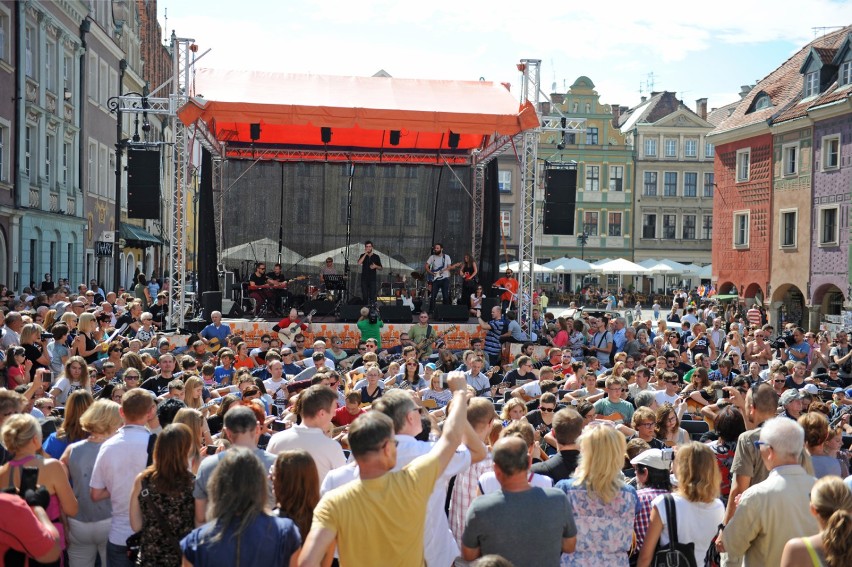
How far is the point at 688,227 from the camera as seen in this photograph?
5844 cm

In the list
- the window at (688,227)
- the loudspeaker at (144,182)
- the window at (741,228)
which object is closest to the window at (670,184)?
the window at (688,227)

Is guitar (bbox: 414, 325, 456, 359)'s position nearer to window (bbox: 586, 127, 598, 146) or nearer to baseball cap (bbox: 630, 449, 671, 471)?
baseball cap (bbox: 630, 449, 671, 471)

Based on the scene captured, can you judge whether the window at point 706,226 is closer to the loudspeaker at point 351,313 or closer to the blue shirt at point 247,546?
the loudspeaker at point 351,313

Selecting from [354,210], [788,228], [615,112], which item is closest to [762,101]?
[788,228]

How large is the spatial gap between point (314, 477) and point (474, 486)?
1220 millimetres

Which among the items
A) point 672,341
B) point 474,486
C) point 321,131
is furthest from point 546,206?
point 474,486

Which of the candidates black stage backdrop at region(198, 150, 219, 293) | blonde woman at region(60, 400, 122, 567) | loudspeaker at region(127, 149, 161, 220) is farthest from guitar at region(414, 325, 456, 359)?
blonde woman at region(60, 400, 122, 567)

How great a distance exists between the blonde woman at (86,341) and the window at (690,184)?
168 ft

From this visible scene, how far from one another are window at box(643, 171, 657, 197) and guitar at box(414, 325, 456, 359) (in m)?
43.9

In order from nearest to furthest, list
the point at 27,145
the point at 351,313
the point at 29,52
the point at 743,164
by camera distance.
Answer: the point at 351,313, the point at 29,52, the point at 27,145, the point at 743,164

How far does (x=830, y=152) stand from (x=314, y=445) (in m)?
30.1

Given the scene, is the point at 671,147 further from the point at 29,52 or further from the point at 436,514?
the point at 436,514

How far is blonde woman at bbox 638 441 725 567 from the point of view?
15.1 feet

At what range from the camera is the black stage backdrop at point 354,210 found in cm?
2186
